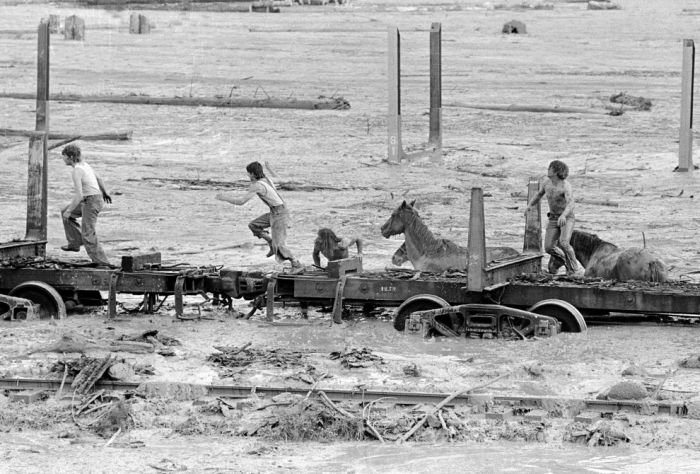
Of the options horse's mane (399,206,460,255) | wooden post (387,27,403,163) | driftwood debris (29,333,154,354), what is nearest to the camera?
driftwood debris (29,333,154,354)

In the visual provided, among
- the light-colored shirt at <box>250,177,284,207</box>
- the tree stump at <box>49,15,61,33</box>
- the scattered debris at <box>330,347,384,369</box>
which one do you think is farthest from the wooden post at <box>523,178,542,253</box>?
the tree stump at <box>49,15,61,33</box>

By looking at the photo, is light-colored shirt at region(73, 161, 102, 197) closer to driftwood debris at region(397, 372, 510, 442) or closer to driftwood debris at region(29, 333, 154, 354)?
driftwood debris at region(29, 333, 154, 354)

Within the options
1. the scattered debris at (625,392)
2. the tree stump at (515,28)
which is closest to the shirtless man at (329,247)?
the scattered debris at (625,392)

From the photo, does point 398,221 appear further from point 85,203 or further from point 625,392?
point 625,392

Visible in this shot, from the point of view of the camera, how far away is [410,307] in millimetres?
15625

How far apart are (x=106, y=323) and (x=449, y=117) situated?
18.0 meters

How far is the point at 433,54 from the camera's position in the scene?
28516 millimetres

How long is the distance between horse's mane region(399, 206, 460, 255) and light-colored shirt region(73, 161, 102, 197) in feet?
11.1

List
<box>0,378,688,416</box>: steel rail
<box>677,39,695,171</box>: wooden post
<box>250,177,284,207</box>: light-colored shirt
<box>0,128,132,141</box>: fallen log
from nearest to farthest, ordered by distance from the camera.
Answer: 1. <box>0,378,688,416</box>: steel rail
2. <box>250,177,284,207</box>: light-colored shirt
3. <box>677,39,695,171</box>: wooden post
4. <box>0,128,132,141</box>: fallen log

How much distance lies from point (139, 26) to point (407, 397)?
4325 centimetres

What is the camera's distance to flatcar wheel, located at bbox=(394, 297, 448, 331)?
50.9ft

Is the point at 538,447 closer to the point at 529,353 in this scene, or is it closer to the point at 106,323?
the point at 529,353

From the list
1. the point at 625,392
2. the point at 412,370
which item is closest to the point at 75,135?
the point at 412,370

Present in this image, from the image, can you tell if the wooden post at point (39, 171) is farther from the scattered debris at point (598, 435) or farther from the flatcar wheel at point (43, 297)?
the scattered debris at point (598, 435)
